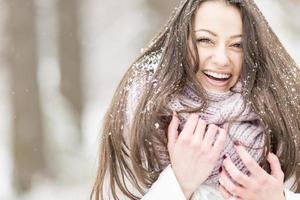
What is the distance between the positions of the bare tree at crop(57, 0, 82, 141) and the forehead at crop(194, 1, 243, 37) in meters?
3.42

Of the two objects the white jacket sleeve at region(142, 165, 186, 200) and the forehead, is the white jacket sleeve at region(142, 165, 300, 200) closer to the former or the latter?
the white jacket sleeve at region(142, 165, 186, 200)

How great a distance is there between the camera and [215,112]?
2432 millimetres

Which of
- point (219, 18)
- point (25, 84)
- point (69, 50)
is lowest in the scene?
point (219, 18)

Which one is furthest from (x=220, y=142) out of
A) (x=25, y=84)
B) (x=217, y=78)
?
(x=25, y=84)

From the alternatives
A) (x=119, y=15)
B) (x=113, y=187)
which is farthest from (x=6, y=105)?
(x=113, y=187)

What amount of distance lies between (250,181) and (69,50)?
11.6 feet

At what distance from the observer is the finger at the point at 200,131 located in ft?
7.97

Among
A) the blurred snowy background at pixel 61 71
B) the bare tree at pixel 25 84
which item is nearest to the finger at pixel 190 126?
the blurred snowy background at pixel 61 71

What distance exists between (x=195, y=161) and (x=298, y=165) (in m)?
0.25

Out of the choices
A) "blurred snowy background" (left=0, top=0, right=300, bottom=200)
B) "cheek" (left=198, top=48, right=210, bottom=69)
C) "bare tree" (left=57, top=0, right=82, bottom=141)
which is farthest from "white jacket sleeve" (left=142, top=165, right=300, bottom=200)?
"bare tree" (left=57, top=0, right=82, bottom=141)

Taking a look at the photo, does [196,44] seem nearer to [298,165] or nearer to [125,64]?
[298,165]

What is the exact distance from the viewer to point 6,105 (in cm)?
590

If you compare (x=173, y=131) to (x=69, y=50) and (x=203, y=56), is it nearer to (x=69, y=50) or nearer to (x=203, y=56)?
(x=203, y=56)

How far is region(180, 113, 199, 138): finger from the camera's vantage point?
2.43m
